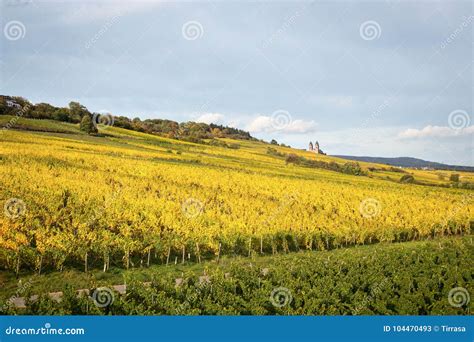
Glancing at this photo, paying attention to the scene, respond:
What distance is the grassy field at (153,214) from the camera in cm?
1434

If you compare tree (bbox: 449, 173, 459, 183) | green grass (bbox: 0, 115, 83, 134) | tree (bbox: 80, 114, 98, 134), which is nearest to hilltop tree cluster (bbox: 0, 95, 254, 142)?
tree (bbox: 80, 114, 98, 134)

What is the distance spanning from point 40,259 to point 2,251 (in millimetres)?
1181

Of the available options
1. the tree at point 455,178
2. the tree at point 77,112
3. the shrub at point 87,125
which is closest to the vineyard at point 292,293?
the tree at point 77,112

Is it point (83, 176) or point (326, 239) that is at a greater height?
point (83, 176)

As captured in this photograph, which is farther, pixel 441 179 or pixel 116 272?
pixel 441 179

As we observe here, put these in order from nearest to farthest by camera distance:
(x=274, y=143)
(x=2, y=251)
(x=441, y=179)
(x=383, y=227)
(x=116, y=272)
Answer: (x=2, y=251)
(x=116, y=272)
(x=383, y=227)
(x=441, y=179)
(x=274, y=143)

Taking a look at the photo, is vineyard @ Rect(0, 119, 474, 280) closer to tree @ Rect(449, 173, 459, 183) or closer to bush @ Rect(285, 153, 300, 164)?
tree @ Rect(449, 173, 459, 183)

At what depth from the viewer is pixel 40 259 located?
13156 millimetres

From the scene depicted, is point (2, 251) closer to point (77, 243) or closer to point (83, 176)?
point (77, 243)

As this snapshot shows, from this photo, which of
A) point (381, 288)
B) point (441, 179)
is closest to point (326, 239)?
point (381, 288)

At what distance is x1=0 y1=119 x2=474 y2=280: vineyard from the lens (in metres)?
15.0

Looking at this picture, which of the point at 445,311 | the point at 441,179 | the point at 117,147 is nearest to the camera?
the point at 445,311

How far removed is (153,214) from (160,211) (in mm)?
677

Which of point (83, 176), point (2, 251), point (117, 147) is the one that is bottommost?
point (2, 251)
